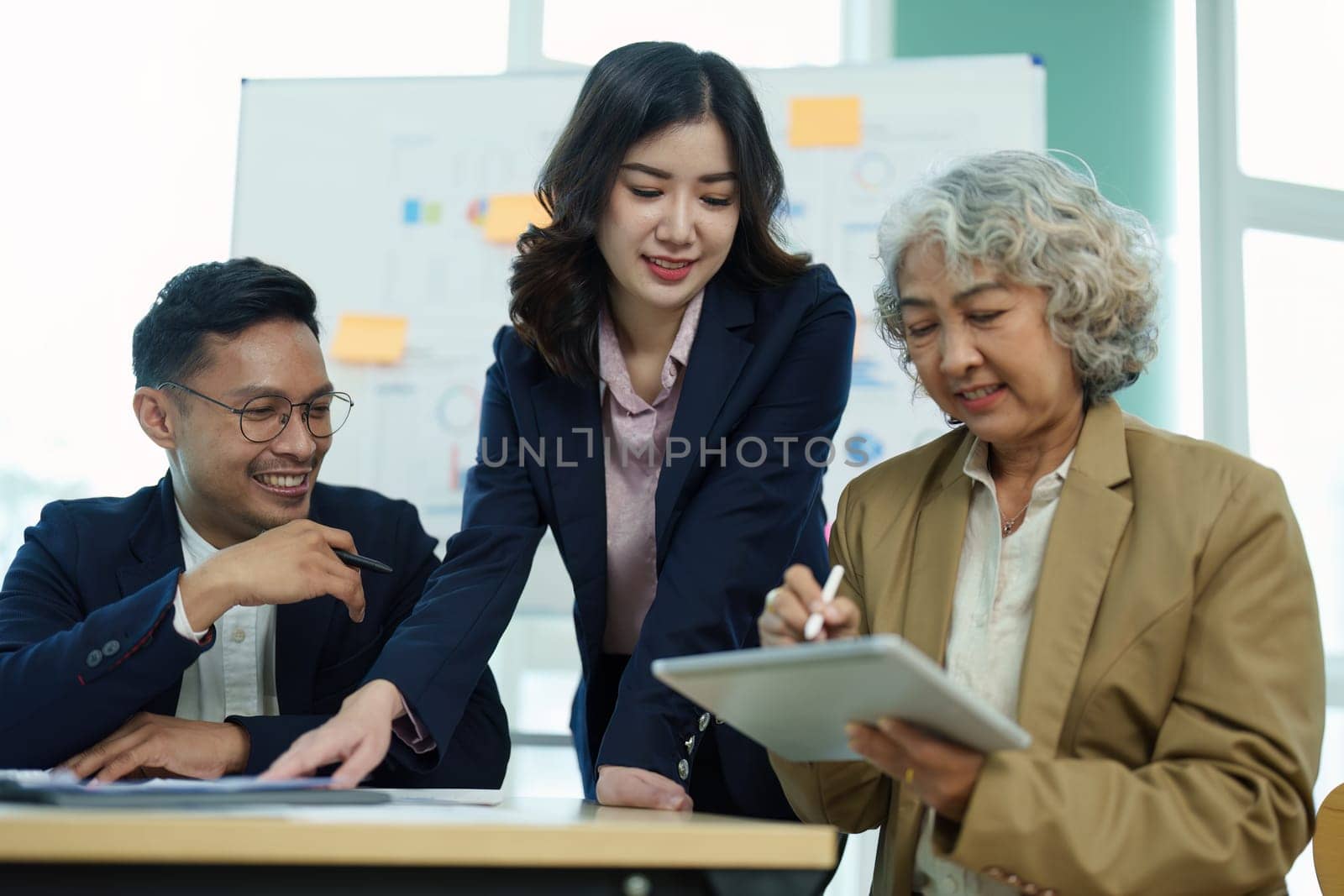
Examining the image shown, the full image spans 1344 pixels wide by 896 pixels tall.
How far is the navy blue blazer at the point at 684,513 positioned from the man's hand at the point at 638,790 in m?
0.04

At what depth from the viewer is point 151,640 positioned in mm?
1567

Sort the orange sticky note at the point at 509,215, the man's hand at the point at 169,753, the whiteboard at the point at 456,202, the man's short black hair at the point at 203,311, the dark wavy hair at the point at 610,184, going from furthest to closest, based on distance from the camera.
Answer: the orange sticky note at the point at 509,215
the whiteboard at the point at 456,202
the man's short black hair at the point at 203,311
the dark wavy hair at the point at 610,184
the man's hand at the point at 169,753

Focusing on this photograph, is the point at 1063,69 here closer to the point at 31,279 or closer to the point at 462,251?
the point at 462,251

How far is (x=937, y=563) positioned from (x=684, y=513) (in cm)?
44

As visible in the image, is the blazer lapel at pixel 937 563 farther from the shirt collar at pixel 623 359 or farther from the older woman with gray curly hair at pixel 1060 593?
the shirt collar at pixel 623 359

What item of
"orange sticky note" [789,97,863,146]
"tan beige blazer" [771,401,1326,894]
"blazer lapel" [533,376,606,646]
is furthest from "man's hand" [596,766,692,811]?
"orange sticky note" [789,97,863,146]

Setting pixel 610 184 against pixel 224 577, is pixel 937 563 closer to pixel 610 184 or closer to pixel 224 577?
pixel 610 184

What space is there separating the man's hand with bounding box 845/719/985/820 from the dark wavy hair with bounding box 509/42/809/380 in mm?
914

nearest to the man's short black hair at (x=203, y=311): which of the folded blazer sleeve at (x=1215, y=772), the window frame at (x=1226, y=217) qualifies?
the folded blazer sleeve at (x=1215, y=772)

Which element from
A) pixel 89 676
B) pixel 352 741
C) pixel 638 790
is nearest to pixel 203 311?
pixel 89 676

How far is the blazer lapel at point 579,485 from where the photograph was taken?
6.04 feet

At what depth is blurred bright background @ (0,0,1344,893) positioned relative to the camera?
319 cm

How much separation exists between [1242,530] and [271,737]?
3.72 feet

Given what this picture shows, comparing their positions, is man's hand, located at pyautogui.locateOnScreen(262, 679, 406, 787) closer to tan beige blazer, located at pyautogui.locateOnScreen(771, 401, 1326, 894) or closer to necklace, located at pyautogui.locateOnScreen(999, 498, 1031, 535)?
tan beige blazer, located at pyautogui.locateOnScreen(771, 401, 1326, 894)
